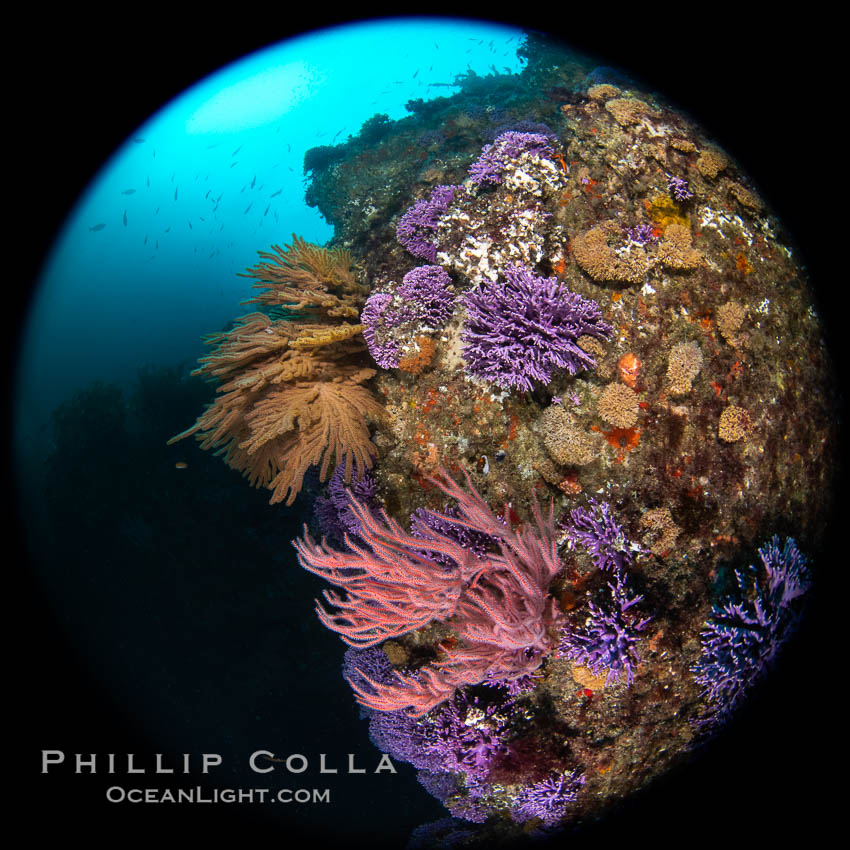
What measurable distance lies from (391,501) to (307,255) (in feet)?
8.85

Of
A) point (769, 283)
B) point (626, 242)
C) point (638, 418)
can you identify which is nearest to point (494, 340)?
point (638, 418)

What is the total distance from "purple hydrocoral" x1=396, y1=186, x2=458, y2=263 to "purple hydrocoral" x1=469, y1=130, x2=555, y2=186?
356 millimetres

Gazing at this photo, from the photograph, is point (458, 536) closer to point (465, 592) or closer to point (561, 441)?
point (465, 592)

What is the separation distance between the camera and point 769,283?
388 cm

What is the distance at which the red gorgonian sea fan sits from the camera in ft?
9.62

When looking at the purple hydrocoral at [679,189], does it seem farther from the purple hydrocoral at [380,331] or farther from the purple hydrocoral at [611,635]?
the purple hydrocoral at [611,635]

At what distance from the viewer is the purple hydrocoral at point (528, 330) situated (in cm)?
327

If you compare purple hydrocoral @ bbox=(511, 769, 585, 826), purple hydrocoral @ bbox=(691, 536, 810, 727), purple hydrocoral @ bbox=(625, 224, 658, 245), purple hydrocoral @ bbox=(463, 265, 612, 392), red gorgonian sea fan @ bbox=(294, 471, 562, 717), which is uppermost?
purple hydrocoral @ bbox=(625, 224, 658, 245)

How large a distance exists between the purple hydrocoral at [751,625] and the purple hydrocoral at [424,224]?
421 cm

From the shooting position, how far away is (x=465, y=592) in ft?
10.2

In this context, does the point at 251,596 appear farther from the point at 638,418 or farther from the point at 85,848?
the point at 638,418

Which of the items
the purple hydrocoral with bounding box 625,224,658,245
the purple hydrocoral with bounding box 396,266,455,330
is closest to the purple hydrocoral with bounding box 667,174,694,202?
the purple hydrocoral with bounding box 625,224,658,245

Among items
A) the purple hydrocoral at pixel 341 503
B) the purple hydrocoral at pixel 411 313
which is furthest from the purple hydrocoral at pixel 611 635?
the purple hydrocoral at pixel 411 313

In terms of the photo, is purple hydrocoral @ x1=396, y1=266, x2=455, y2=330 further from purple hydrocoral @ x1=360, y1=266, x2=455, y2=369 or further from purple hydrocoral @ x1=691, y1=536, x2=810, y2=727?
purple hydrocoral @ x1=691, y1=536, x2=810, y2=727
